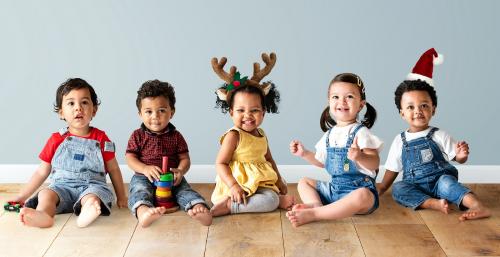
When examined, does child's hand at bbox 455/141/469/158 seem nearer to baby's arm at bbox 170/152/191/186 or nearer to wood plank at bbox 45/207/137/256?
baby's arm at bbox 170/152/191/186

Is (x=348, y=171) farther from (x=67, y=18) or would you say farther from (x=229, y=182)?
(x=67, y=18)

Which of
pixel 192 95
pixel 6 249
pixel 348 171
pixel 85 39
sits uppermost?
pixel 85 39

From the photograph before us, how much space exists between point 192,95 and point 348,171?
80 cm

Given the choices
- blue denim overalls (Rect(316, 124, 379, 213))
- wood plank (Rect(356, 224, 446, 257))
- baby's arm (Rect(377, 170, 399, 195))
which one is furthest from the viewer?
baby's arm (Rect(377, 170, 399, 195))

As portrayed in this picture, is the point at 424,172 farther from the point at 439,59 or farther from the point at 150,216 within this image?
the point at 150,216

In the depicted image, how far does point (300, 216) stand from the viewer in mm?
2408

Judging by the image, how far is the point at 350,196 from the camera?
2490 millimetres

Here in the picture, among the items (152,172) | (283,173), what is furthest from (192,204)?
(283,173)

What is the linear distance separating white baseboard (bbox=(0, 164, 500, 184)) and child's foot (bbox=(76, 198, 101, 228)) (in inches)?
26.5

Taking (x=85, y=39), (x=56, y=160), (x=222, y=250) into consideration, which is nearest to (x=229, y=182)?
(x=222, y=250)

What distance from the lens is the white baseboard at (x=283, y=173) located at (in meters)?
3.08

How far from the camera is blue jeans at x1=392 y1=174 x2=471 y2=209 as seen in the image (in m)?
2.60

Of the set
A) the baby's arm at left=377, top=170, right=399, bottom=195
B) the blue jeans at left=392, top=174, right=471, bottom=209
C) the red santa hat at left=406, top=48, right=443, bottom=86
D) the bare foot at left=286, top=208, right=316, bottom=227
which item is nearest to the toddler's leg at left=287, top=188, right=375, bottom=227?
the bare foot at left=286, top=208, right=316, bottom=227

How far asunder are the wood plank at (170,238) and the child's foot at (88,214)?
15 cm
